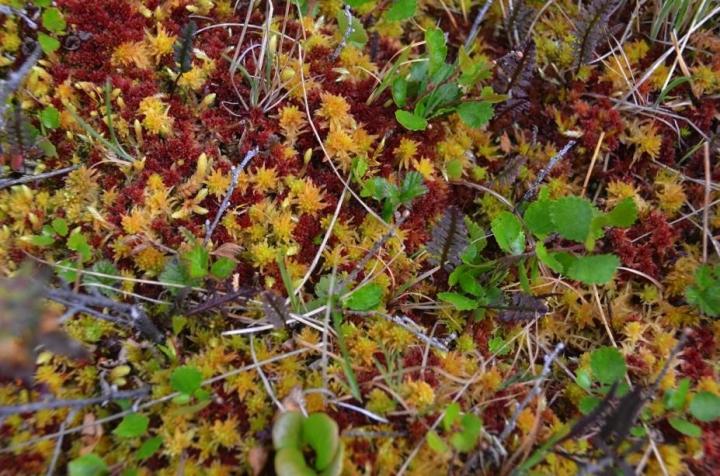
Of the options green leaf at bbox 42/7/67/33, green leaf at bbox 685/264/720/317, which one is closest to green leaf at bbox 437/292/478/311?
green leaf at bbox 685/264/720/317

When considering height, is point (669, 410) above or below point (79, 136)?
below

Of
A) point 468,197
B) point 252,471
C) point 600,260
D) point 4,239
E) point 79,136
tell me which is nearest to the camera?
point 252,471

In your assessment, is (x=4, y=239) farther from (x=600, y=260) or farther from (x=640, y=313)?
(x=640, y=313)

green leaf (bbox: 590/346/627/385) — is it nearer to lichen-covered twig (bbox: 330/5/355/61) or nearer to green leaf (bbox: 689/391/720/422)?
green leaf (bbox: 689/391/720/422)

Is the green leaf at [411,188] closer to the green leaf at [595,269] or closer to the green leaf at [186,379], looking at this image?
the green leaf at [595,269]

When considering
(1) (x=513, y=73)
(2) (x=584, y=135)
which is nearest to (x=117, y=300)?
(1) (x=513, y=73)

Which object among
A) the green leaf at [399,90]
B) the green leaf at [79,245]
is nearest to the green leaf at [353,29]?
the green leaf at [399,90]

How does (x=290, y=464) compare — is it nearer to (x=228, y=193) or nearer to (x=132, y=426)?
(x=132, y=426)
